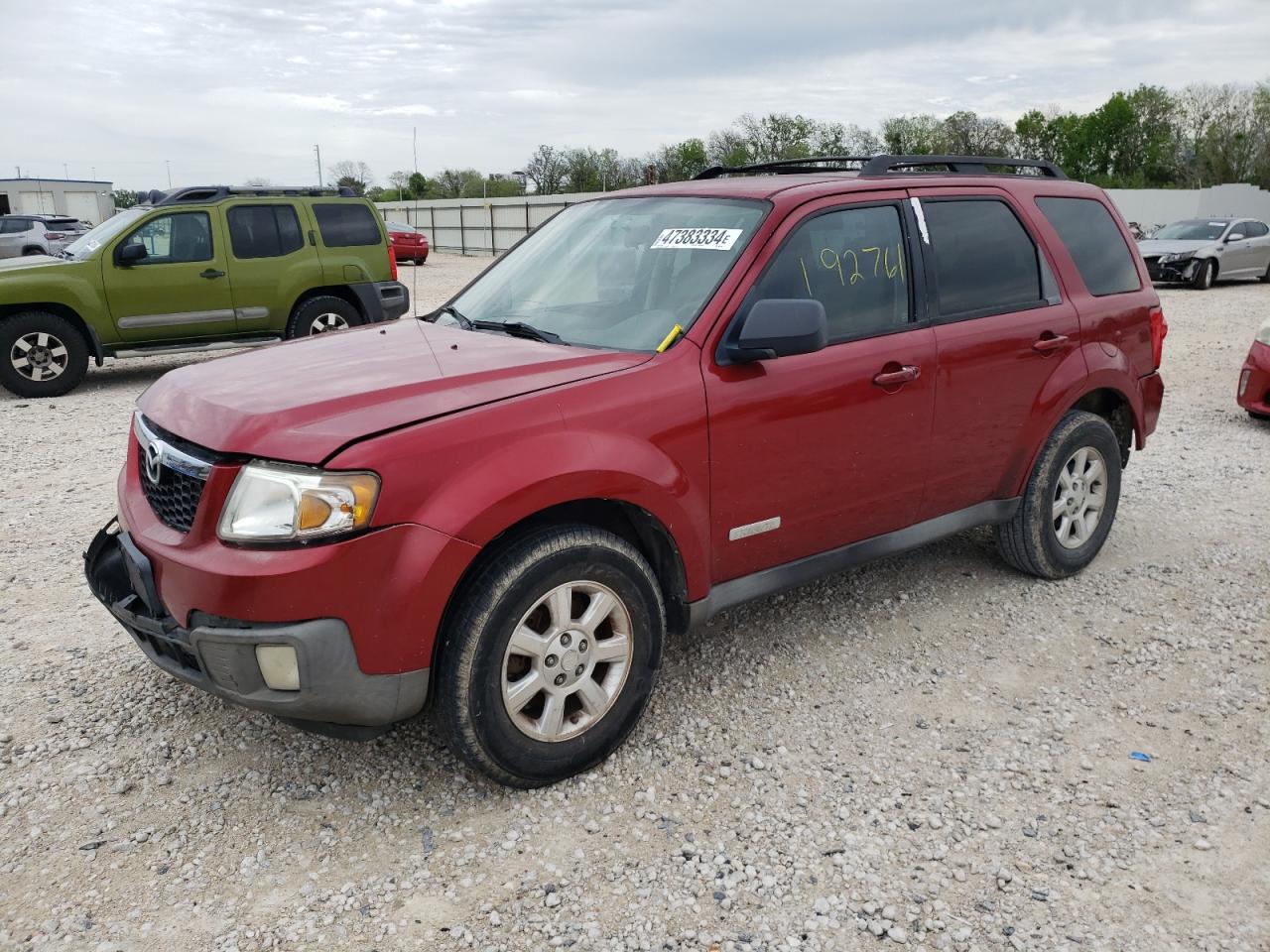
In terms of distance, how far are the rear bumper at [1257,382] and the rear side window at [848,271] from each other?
5.63 meters

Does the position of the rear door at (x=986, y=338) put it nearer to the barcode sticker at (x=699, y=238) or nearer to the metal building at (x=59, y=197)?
the barcode sticker at (x=699, y=238)

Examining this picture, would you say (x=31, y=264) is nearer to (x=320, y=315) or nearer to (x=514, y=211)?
(x=320, y=315)

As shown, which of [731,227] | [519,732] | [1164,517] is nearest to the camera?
[519,732]

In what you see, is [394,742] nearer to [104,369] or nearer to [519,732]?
[519,732]

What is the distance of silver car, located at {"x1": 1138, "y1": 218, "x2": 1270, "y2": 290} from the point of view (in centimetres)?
2027

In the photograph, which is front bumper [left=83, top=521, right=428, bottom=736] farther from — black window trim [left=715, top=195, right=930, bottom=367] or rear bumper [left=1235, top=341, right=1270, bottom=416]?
rear bumper [left=1235, top=341, right=1270, bottom=416]

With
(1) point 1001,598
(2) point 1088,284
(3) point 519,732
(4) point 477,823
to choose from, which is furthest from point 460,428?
(2) point 1088,284

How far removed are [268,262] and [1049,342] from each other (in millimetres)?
8583

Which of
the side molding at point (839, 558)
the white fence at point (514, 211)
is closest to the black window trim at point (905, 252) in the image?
the side molding at point (839, 558)

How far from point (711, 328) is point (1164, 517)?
389 centimetres

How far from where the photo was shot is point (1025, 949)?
2.52 metres

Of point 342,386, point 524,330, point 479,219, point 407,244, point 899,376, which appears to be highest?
point 479,219

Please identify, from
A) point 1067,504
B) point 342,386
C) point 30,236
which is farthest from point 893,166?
point 30,236

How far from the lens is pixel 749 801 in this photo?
10.3 ft
